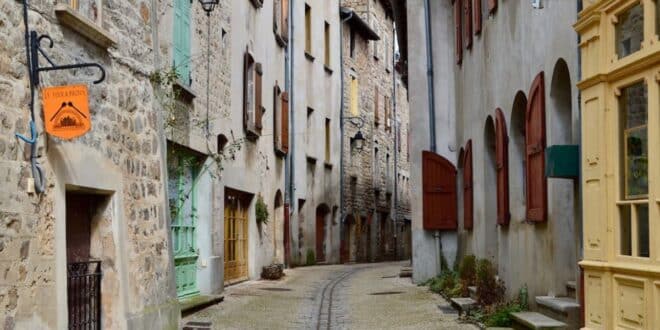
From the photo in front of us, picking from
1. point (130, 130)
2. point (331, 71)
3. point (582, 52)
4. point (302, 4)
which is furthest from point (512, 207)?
point (331, 71)

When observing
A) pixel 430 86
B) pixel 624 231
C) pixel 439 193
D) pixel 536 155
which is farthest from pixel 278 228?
pixel 624 231

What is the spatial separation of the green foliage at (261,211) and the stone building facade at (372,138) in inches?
393

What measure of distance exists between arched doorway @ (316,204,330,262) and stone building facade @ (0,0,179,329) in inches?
642

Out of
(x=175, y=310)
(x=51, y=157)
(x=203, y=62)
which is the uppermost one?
(x=203, y=62)

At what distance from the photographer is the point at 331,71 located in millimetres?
27781

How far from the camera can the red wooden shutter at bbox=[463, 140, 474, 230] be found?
15523 mm

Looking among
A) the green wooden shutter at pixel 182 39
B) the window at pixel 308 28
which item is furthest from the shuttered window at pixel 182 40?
the window at pixel 308 28

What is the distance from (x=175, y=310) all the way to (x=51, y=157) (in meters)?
3.55

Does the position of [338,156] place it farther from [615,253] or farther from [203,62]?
[615,253]

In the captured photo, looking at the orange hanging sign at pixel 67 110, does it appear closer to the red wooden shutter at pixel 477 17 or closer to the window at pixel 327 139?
the red wooden shutter at pixel 477 17

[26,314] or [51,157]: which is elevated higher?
[51,157]

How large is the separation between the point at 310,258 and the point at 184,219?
39.0 ft

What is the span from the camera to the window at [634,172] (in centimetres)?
701

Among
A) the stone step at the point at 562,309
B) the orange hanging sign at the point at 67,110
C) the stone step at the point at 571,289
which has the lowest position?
the stone step at the point at 562,309
